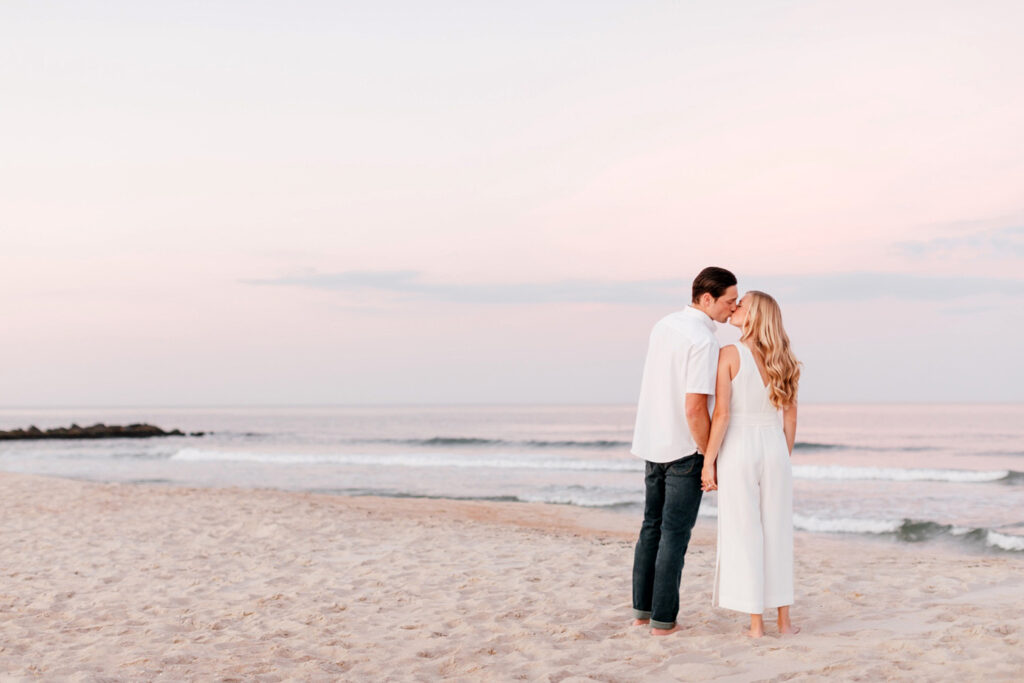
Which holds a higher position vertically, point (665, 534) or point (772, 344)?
point (772, 344)

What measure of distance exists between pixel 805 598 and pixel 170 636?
443cm

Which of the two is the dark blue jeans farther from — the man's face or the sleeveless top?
the man's face

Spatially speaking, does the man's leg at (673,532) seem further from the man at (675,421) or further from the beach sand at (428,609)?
the beach sand at (428,609)

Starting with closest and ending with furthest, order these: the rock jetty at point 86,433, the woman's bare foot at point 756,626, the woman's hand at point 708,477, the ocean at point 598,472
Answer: the woman's hand at point 708,477, the woman's bare foot at point 756,626, the ocean at point 598,472, the rock jetty at point 86,433

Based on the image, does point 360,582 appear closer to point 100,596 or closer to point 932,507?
point 100,596

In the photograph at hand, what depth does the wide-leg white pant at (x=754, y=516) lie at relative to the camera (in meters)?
4.37

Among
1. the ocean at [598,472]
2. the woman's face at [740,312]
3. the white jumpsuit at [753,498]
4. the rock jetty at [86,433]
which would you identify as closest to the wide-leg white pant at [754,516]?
the white jumpsuit at [753,498]

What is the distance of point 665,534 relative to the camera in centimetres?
455

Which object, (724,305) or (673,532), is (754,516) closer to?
(673,532)

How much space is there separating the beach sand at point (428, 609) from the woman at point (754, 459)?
38 cm

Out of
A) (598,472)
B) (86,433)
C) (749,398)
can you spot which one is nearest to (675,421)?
(749,398)

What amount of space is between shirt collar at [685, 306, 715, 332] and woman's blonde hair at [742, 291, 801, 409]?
0.18 meters

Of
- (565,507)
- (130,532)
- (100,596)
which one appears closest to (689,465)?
(100,596)

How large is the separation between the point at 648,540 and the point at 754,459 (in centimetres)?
84
